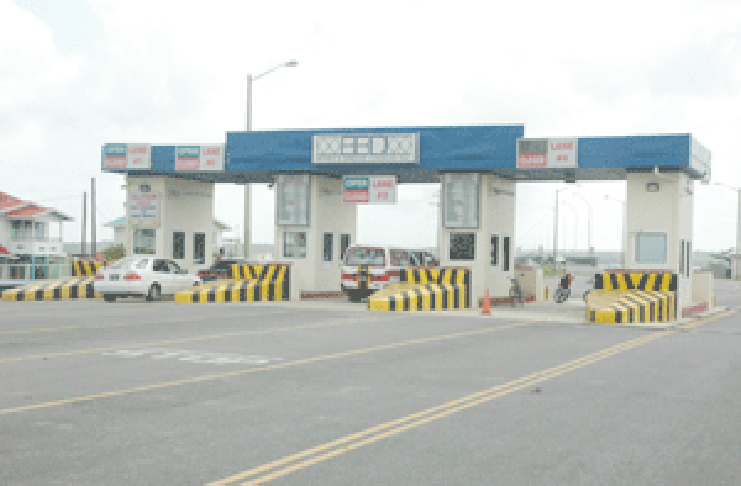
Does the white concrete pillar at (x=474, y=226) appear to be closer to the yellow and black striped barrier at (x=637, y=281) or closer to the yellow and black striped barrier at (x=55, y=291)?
the yellow and black striped barrier at (x=637, y=281)

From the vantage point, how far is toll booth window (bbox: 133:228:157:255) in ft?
113

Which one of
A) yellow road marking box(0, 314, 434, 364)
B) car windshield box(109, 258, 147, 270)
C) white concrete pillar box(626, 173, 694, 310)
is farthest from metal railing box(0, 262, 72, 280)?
white concrete pillar box(626, 173, 694, 310)

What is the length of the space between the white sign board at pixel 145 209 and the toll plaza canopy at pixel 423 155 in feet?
3.41

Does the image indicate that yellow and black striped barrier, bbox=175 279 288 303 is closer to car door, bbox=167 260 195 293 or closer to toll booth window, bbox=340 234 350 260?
car door, bbox=167 260 195 293

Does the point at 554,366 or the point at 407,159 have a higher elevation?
the point at 407,159

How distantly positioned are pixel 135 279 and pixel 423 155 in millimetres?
11613

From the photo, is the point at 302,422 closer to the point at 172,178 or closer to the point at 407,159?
the point at 407,159

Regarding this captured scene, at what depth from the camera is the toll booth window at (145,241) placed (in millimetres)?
34438

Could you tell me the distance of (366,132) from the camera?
30.7 meters

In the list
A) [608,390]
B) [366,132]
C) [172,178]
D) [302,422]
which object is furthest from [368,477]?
[172,178]

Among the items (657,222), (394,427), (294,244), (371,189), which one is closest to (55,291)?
(294,244)

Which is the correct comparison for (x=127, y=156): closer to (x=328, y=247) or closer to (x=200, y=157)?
(x=200, y=157)

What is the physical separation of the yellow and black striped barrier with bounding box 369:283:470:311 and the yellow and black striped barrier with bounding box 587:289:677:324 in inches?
186

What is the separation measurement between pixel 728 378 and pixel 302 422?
7104 mm
